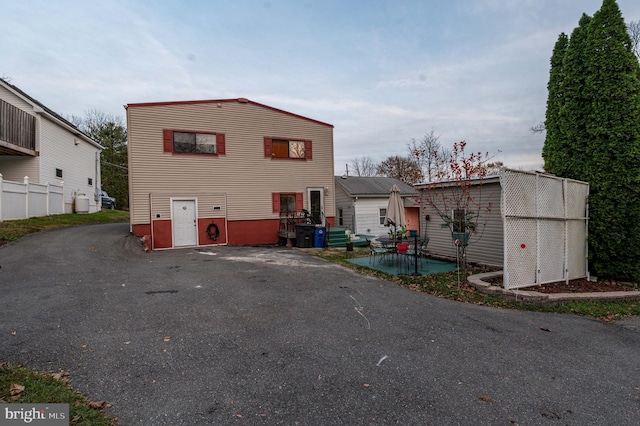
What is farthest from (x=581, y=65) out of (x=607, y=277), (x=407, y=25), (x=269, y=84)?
(x=269, y=84)

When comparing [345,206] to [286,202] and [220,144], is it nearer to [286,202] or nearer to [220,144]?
[286,202]

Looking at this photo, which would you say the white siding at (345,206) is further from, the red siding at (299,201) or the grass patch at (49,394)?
the grass patch at (49,394)

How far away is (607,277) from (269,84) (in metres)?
16.8

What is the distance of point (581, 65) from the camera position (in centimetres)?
766

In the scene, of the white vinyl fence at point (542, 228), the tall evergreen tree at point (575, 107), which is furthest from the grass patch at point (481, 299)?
the tall evergreen tree at point (575, 107)

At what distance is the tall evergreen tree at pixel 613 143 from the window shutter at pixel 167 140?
47.2 ft

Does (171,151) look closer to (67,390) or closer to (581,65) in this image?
(67,390)

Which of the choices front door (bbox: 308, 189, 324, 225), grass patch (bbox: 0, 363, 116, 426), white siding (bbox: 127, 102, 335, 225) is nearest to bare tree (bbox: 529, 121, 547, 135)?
white siding (bbox: 127, 102, 335, 225)

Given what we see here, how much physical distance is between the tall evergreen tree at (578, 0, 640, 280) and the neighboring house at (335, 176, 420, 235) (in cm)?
1197

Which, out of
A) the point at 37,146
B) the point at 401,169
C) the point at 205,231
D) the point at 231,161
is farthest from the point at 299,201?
the point at 401,169

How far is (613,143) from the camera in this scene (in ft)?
23.4

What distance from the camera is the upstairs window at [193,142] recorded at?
43.9 ft

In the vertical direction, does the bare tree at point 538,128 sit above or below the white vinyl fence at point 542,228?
above

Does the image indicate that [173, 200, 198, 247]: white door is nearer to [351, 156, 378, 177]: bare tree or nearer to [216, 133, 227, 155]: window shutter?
[216, 133, 227, 155]: window shutter
